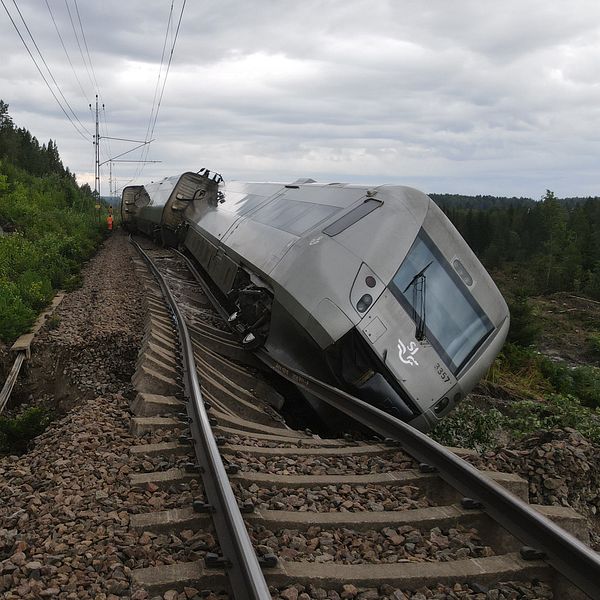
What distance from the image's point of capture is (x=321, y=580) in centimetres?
299

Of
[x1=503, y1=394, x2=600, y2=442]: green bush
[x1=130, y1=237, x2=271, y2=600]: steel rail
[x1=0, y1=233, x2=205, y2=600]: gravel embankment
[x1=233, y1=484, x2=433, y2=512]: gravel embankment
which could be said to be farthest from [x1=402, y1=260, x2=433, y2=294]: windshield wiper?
[x1=0, y1=233, x2=205, y2=600]: gravel embankment

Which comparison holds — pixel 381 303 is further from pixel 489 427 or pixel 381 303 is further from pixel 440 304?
pixel 489 427

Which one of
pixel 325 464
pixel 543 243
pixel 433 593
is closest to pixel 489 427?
pixel 325 464

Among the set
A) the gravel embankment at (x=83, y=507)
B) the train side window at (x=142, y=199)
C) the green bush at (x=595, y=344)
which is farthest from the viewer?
the green bush at (x=595, y=344)

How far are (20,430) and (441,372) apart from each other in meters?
4.20

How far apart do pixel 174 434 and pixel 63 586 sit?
2.00 m

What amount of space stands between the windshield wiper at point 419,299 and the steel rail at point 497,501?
1155 millimetres

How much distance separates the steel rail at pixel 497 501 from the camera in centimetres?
295

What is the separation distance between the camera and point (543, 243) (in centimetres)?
7850

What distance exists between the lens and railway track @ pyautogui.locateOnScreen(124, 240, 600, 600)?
2.99 metres

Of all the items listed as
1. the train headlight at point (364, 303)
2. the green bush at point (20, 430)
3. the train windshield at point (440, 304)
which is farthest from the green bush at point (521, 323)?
the green bush at point (20, 430)

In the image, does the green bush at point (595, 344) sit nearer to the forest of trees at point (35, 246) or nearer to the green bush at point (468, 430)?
the forest of trees at point (35, 246)

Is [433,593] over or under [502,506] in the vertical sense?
under

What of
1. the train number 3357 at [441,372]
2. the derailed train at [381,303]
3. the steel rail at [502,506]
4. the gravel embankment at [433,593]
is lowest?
the gravel embankment at [433,593]
